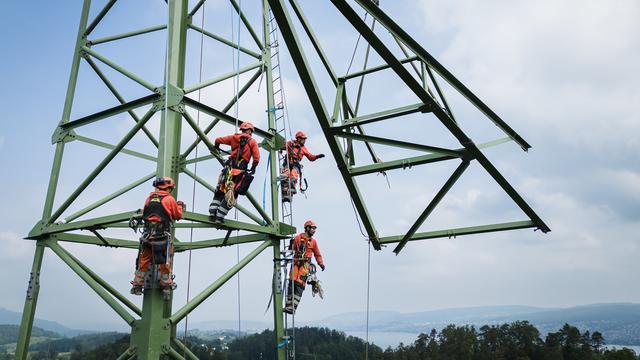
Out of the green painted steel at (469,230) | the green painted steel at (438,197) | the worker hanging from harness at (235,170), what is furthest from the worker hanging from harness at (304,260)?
the worker hanging from harness at (235,170)

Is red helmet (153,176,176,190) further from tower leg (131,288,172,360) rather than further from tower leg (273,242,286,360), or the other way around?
tower leg (273,242,286,360)

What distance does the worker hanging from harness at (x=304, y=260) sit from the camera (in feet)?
34.8

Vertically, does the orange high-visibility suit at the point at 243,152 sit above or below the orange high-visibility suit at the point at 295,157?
below

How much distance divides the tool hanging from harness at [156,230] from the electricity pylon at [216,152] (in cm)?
51

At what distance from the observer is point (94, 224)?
8398 mm

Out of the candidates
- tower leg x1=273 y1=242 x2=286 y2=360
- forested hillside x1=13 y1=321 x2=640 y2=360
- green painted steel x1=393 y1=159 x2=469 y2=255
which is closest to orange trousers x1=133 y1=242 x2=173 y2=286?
tower leg x1=273 y1=242 x2=286 y2=360

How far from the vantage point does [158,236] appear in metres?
6.97

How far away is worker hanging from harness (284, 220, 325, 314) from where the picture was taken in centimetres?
1062

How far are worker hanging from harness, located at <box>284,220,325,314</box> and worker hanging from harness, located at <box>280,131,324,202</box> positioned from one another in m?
1.07

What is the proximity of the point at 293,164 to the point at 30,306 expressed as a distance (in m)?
5.99

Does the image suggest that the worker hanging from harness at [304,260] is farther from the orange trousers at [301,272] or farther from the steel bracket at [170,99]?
the steel bracket at [170,99]

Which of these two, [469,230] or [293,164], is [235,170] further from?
[469,230]

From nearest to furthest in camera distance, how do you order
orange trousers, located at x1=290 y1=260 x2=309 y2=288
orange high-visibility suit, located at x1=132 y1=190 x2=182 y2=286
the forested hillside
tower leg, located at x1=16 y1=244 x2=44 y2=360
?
1. orange high-visibility suit, located at x1=132 y1=190 x2=182 y2=286
2. tower leg, located at x1=16 y1=244 x2=44 y2=360
3. orange trousers, located at x1=290 y1=260 x2=309 y2=288
4. the forested hillside

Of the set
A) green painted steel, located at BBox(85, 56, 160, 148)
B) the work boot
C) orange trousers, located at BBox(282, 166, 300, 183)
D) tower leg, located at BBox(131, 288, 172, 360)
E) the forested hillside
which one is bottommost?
the forested hillside
